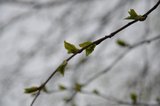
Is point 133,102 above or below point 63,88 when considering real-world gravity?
below

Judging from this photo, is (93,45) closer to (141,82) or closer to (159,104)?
(159,104)

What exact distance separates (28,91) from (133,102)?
992 millimetres

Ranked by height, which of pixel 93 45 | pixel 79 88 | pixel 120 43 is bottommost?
pixel 93 45

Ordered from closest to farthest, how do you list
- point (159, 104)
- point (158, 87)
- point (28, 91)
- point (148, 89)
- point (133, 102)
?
point (28, 91), point (133, 102), point (159, 104), point (148, 89), point (158, 87)

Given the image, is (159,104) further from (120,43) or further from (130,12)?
(130,12)

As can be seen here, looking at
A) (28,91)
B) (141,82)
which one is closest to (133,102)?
(28,91)

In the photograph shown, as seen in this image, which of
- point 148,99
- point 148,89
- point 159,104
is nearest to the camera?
point 159,104

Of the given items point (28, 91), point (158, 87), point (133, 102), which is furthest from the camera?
point (158, 87)

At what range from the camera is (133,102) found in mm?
1935

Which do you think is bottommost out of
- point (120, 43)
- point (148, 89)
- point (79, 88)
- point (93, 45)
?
point (93, 45)

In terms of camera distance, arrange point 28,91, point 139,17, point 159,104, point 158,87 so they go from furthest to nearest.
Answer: point 158,87 < point 159,104 < point 28,91 < point 139,17

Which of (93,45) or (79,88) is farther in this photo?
(79,88)

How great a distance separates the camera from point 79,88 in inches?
77.7

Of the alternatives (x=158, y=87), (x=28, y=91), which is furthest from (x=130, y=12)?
(x=158, y=87)
